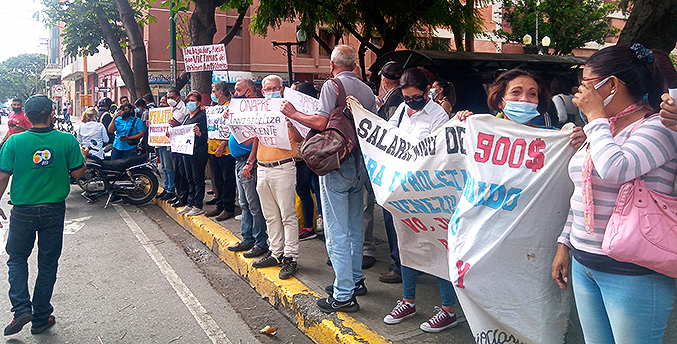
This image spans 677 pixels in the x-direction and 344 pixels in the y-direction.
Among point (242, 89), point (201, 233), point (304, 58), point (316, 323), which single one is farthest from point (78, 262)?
point (304, 58)

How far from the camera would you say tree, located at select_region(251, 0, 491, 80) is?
482 inches

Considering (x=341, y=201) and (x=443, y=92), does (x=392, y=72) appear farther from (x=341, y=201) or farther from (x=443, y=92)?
(x=341, y=201)

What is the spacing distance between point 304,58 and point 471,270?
90.5 feet

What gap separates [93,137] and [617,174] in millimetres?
9788

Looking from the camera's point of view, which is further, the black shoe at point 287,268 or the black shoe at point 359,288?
the black shoe at point 287,268

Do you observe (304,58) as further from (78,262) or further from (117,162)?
(78,262)

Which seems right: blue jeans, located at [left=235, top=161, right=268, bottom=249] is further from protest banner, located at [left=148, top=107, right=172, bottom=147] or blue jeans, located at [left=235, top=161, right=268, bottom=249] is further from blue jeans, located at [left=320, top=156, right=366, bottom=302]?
protest banner, located at [left=148, top=107, right=172, bottom=147]

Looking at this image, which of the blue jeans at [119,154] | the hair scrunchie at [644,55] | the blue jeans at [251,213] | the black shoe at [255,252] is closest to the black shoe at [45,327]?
the black shoe at [255,252]

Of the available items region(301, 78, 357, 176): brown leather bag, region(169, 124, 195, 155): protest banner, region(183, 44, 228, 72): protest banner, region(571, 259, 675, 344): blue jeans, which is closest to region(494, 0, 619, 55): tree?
region(183, 44, 228, 72): protest banner

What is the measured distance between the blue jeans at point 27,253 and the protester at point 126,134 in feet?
18.7

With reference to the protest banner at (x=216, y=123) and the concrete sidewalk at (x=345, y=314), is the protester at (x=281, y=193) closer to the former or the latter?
the concrete sidewalk at (x=345, y=314)

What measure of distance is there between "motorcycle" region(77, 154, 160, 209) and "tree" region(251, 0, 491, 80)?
4.61 m

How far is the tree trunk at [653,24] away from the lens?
248 inches

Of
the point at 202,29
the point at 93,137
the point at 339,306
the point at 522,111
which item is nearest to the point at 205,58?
the point at 202,29
